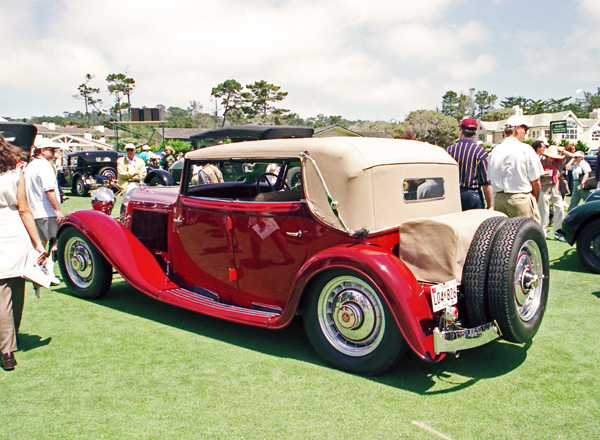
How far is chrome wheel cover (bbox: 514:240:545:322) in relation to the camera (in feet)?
11.4

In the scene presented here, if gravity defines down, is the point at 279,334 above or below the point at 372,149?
below

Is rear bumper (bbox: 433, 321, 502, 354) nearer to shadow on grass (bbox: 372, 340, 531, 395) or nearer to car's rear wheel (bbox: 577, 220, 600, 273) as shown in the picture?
shadow on grass (bbox: 372, 340, 531, 395)

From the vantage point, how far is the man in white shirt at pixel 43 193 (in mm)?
5645

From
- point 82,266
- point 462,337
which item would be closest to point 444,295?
point 462,337

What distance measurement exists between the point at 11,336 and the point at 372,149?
9.68ft

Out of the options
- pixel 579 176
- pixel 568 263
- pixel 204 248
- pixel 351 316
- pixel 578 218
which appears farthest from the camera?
pixel 579 176

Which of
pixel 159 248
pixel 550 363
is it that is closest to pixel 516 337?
pixel 550 363

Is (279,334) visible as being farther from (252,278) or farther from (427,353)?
(427,353)

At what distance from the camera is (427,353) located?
2.99m

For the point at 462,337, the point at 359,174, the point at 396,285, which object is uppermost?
the point at 359,174

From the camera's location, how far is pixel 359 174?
3.38 meters

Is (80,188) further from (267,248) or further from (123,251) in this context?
(267,248)

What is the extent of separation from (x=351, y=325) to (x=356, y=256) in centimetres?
50

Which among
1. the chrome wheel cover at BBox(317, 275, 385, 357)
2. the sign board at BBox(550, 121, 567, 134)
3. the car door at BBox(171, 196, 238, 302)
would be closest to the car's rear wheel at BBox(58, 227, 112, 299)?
the car door at BBox(171, 196, 238, 302)
